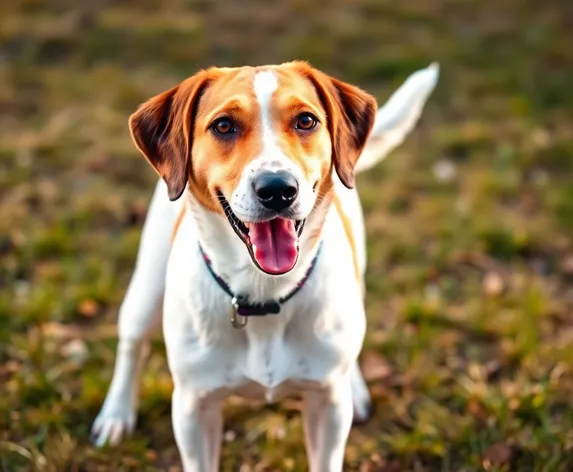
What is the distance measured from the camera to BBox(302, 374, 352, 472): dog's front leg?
3033mm

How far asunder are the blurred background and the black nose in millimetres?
1500

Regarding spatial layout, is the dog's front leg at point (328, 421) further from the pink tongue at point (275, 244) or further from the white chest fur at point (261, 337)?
the pink tongue at point (275, 244)

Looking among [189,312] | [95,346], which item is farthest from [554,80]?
[189,312]

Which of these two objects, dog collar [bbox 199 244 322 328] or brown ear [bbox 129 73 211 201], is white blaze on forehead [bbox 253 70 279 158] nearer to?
brown ear [bbox 129 73 211 201]

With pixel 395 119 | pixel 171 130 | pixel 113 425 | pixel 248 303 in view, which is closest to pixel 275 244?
pixel 248 303

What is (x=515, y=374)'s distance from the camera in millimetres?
4125

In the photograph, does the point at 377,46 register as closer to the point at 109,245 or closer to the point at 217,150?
the point at 109,245

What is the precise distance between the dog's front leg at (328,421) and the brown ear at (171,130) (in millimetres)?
918

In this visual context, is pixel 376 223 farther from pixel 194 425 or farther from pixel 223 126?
pixel 223 126

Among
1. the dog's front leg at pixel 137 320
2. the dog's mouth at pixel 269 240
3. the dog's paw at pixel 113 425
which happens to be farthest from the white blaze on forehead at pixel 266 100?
the dog's paw at pixel 113 425

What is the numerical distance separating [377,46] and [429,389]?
14.0ft

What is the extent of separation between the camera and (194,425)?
3055mm

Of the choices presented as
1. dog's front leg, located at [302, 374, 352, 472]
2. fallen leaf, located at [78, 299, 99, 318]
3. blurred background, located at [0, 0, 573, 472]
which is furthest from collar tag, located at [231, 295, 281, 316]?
fallen leaf, located at [78, 299, 99, 318]

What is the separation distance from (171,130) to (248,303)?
0.63m
